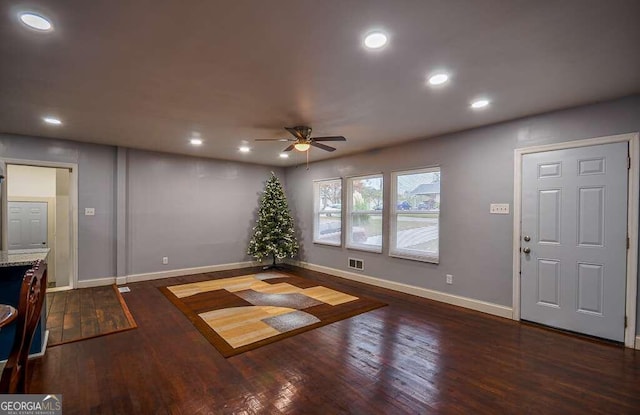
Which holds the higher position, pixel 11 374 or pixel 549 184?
pixel 549 184

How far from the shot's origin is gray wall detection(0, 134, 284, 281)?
17.0 ft

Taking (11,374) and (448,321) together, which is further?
(448,321)

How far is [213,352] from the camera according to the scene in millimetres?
2887

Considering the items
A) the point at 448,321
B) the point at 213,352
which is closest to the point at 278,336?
the point at 213,352

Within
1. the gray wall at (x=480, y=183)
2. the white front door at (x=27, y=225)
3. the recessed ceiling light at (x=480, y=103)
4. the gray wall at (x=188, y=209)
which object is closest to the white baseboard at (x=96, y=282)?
the gray wall at (x=188, y=209)

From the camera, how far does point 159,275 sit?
19.5 feet

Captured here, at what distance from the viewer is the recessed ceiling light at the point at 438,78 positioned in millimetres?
2613

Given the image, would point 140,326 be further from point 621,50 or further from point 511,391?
point 621,50

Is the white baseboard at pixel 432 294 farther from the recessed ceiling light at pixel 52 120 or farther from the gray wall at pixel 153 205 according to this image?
the recessed ceiling light at pixel 52 120

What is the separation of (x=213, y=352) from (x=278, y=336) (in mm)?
687

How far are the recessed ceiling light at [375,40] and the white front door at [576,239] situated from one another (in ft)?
9.05

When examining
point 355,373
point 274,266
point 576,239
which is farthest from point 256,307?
point 576,239

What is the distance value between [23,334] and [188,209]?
216 inches

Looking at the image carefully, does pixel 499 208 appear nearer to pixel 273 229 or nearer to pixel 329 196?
pixel 329 196
